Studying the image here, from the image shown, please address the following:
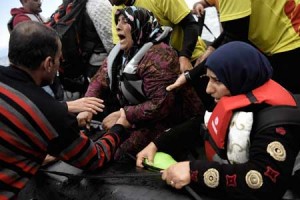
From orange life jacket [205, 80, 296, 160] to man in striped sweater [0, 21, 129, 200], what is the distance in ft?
1.70

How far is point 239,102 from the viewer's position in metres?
1.10

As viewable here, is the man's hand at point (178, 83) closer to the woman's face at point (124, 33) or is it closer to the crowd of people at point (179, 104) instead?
the crowd of people at point (179, 104)

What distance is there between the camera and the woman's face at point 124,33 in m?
1.75

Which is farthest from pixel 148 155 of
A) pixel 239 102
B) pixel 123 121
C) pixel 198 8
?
pixel 198 8

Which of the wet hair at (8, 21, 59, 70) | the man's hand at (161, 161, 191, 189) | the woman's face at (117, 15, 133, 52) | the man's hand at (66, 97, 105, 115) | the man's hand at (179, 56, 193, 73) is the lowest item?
the man's hand at (66, 97, 105, 115)

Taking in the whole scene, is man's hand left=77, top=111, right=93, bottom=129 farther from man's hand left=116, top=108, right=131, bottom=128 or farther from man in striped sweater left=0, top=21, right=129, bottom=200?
man in striped sweater left=0, top=21, right=129, bottom=200

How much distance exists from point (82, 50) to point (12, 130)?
1347 mm

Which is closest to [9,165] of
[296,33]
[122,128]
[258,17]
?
[122,128]

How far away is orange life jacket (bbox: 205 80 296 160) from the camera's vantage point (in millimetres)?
1083

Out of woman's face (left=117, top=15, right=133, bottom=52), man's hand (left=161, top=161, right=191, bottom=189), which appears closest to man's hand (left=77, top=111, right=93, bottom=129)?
woman's face (left=117, top=15, right=133, bottom=52)

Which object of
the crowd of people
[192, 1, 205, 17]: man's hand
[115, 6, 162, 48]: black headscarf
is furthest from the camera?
[192, 1, 205, 17]: man's hand

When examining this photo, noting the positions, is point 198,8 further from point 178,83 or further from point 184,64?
point 178,83

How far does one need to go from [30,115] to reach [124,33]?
73 centimetres

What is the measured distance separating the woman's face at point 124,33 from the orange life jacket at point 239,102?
0.73 m
